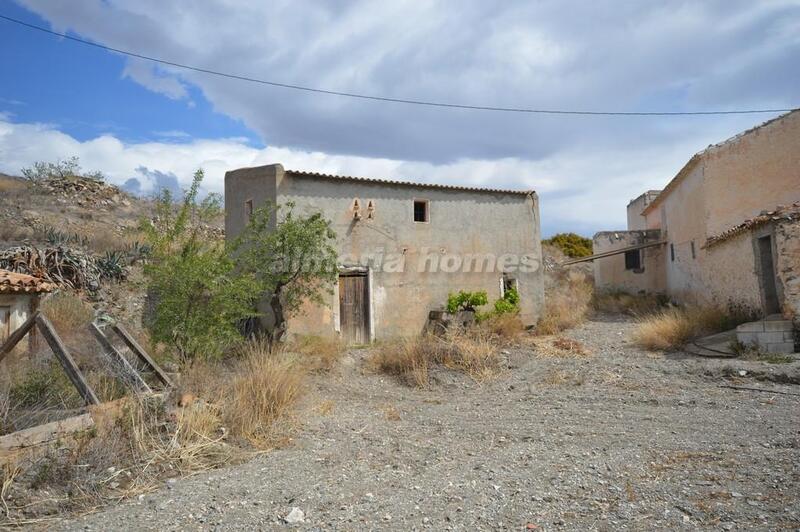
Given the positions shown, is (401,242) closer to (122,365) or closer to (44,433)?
Answer: (122,365)

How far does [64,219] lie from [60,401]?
1804 centimetres

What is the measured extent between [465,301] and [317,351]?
4731 millimetres

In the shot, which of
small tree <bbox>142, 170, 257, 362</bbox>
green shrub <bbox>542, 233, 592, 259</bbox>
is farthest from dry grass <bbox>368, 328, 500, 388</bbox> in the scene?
green shrub <bbox>542, 233, 592, 259</bbox>

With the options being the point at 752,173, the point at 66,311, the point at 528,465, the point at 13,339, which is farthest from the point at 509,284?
the point at 13,339

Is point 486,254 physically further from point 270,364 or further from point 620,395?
point 270,364

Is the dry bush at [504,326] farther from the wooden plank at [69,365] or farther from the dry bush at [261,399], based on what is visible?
the wooden plank at [69,365]

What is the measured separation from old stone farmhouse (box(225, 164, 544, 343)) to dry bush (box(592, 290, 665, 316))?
4724 mm

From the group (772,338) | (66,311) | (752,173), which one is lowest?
(772,338)

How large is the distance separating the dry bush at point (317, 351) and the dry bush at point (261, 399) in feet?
7.03

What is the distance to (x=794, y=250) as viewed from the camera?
10.5 metres

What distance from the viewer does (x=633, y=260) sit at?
22.4 m

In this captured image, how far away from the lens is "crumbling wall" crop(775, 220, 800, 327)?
405 inches

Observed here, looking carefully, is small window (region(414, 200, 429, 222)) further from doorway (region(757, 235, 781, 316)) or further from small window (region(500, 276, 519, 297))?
doorway (region(757, 235, 781, 316))

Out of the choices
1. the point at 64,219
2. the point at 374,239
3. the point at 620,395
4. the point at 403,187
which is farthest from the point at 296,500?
the point at 64,219
